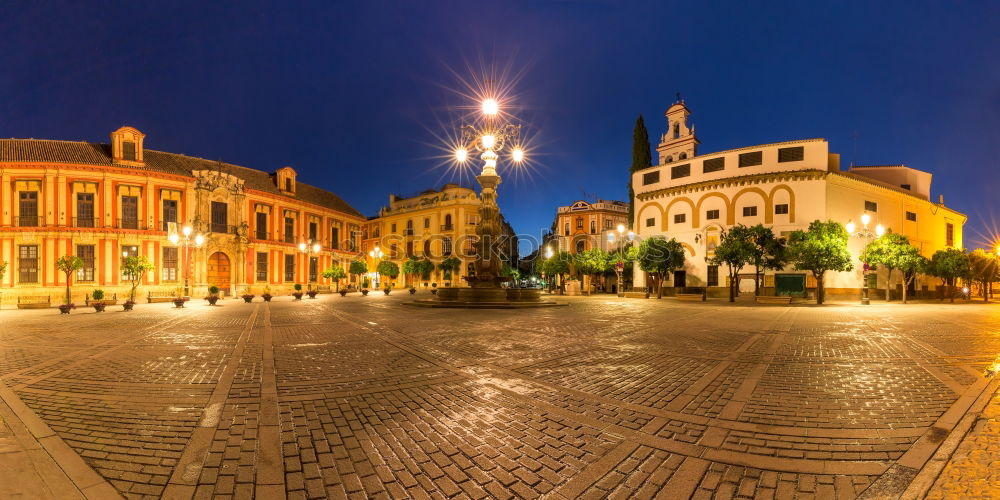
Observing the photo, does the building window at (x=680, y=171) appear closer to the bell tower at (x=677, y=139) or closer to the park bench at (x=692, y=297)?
the bell tower at (x=677, y=139)

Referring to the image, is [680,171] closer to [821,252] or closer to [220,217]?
[821,252]

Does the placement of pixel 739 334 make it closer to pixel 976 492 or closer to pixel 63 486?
pixel 976 492

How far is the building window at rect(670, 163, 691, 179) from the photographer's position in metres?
37.5

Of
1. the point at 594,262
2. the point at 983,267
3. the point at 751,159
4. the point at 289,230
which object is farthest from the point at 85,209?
the point at 983,267

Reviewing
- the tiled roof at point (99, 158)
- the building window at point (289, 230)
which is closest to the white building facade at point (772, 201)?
the building window at point (289, 230)

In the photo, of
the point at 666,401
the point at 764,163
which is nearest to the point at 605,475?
the point at 666,401

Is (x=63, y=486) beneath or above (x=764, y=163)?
beneath

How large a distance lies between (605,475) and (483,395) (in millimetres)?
2227

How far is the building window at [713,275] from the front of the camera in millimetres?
34691

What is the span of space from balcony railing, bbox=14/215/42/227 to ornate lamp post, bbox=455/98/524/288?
31.3m

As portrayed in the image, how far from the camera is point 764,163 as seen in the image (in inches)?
1319

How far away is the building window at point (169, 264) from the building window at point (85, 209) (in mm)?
4669

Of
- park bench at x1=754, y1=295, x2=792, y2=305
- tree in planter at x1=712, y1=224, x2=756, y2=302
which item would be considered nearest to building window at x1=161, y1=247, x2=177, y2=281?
tree in planter at x1=712, y1=224, x2=756, y2=302

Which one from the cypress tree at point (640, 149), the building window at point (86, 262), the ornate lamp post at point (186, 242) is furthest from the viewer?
the cypress tree at point (640, 149)
